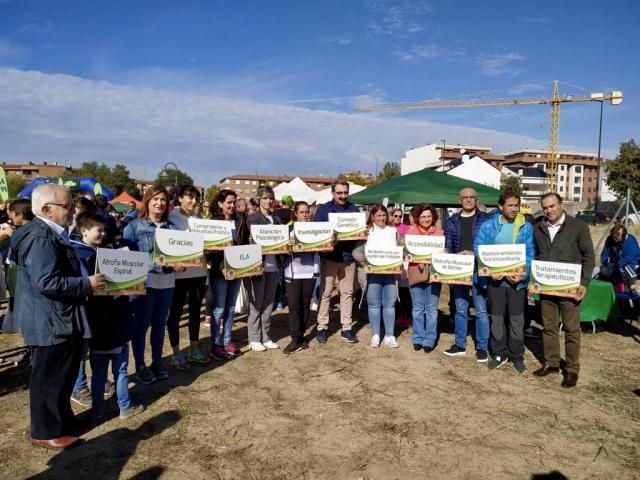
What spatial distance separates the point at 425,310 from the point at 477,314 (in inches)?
27.3

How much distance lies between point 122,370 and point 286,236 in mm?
2476

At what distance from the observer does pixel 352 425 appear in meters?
3.80

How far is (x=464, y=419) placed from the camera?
3941mm

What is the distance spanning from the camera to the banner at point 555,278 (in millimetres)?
4742

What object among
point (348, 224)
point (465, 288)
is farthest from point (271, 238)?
point (465, 288)

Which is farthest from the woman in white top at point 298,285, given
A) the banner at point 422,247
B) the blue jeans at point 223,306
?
the banner at point 422,247

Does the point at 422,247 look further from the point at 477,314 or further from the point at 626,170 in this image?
the point at 626,170

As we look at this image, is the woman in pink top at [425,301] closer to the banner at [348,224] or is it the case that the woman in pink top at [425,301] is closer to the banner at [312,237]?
the banner at [348,224]

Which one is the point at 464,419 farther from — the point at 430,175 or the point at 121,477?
the point at 430,175

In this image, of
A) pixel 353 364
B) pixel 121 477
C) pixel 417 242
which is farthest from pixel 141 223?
pixel 417 242

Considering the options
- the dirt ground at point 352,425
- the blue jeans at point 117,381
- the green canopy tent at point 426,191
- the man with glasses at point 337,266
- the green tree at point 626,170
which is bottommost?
the dirt ground at point 352,425

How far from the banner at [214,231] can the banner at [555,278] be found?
3538 millimetres

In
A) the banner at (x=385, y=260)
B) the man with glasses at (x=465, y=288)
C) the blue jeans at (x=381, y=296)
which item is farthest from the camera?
the blue jeans at (x=381, y=296)

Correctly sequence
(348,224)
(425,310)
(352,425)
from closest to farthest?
(352,425), (348,224), (425,310)
